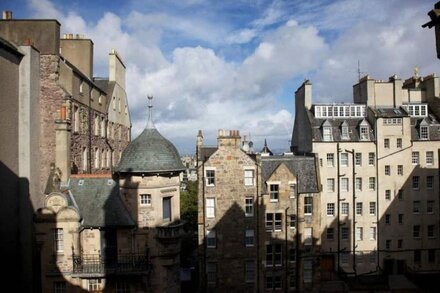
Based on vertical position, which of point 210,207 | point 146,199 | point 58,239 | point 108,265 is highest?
point 146,199

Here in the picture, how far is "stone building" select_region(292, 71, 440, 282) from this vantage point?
36.7 meters

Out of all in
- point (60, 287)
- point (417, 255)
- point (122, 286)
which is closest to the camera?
point (60, 287)

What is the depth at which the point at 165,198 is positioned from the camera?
21656 mm

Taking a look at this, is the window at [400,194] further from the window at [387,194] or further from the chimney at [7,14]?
the chimney at [7,14]

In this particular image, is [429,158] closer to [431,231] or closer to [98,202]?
[431,231]

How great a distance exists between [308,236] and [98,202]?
19207mm

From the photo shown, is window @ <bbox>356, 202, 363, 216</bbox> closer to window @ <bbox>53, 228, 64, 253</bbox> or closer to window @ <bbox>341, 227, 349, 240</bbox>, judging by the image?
window @ <bbox>341, 227, 349, 240</bbox>

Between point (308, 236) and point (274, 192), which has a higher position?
point (274, 192)

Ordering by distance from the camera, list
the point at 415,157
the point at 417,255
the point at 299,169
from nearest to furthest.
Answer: the point at 299,169 → the point at 415,157 → the point at 417,255

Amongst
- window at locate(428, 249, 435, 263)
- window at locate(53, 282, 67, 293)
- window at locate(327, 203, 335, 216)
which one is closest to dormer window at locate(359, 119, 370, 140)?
window at locate(327, 203, 335, 216)

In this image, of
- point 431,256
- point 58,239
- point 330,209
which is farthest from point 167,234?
point 431,256

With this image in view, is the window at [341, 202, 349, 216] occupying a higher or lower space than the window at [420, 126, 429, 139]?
lower

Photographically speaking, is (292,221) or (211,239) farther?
(292,221)

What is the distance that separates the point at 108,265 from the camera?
20344 mm
